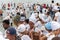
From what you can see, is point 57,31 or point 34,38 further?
point 34,38

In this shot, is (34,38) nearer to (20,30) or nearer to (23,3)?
(20,30)

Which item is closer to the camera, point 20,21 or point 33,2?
point 20,21

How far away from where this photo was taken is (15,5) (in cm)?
1681

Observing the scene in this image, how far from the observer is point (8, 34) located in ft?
14.1

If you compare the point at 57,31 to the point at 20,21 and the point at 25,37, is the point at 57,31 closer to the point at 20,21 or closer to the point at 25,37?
the point at 25,37

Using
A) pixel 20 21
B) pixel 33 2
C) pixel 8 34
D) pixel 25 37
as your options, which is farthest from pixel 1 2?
pixel 8 34

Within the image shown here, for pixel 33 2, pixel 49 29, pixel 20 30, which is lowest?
pixel 33 2

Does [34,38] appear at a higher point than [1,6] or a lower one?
higher

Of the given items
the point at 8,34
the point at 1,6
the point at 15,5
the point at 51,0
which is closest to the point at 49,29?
the point at 8,34

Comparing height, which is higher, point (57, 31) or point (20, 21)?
point (57, 31)

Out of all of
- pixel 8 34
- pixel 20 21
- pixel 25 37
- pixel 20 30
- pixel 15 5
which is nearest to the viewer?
pixel 8 34

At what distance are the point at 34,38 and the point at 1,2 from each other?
461 inches

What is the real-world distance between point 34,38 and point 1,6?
434 inches

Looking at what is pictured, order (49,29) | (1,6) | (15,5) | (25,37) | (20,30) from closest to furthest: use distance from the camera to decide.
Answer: (49,29)
(25,37)
(20,30)
(1,6)
(15,5)
